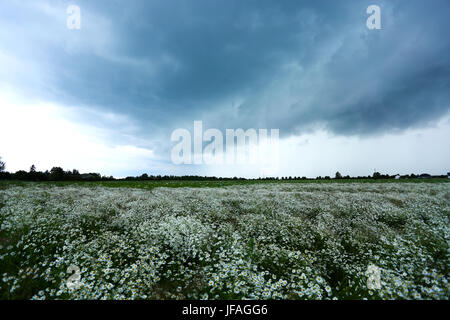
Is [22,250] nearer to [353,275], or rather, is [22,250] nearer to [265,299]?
[265,299]

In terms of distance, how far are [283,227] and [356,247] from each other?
2708 mm

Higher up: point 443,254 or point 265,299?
point 443,254

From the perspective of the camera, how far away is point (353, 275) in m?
5.48

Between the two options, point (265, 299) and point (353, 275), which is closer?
point (265, 299)

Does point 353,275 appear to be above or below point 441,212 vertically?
below

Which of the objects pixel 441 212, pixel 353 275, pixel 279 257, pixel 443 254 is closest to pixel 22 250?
pixel 279 257

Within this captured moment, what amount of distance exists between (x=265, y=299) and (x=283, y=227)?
15.0 feet

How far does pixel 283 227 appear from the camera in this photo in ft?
28.0
